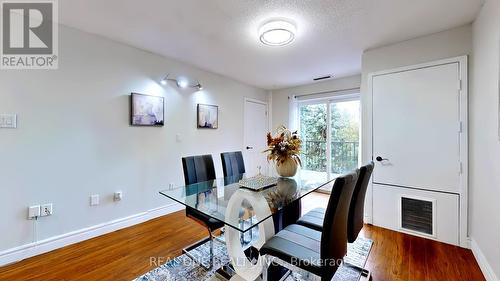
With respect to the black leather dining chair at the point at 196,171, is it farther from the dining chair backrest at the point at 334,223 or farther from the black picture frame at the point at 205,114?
the black picture frame at the point at 205,114

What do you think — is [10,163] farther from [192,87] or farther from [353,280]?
[353,280]

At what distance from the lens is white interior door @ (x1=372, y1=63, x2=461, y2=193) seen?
2.33 meters

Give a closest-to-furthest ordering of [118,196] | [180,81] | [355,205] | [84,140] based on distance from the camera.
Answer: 1. [355,205]
2. [84,140]
3. [118,196]
4. [180,81]

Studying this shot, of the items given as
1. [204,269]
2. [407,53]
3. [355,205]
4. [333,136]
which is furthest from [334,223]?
[333,136]

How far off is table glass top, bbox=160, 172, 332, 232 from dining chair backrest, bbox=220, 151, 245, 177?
0.40 metres

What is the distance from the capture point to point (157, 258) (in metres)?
2.05

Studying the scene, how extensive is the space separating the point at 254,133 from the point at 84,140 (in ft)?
10.4

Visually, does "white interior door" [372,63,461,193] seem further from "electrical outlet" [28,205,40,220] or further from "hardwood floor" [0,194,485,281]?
"electrical outlet" [28,205,40,220]

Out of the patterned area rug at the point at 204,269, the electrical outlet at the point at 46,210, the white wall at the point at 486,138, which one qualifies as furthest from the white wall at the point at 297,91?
the electrical outlet at the point at 46,210

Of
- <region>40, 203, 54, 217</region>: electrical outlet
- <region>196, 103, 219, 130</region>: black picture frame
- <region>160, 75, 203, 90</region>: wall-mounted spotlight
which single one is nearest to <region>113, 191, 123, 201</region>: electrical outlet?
<region>40, 203, 54, 217</region>: electrical outlet

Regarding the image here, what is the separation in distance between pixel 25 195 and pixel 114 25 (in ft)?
6.27

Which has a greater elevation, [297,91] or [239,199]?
[297,91]

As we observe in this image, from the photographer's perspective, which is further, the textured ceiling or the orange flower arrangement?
the orange flower arrangement

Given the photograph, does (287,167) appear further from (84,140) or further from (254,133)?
(254,133)
